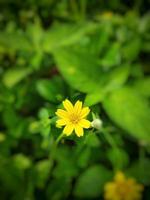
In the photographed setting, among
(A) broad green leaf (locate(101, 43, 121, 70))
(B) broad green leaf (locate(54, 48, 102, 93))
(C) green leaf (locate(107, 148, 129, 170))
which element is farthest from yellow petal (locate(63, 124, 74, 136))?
(A) broad green leaf (locate(101, 43, 121, 70))

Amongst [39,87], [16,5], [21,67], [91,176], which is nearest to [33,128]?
[39,87]

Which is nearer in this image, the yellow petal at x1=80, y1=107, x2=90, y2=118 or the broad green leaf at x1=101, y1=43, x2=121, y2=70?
the yellow petal at x1=80, y1=107, x2=90, y2=118

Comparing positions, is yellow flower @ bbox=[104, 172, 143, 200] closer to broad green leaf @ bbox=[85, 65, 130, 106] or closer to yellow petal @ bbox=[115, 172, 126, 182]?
yellow petal @ bbox=[115, 172, 126, 182]

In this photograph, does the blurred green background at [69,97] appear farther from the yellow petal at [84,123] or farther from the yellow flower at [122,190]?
the yellow petal at [84,123]

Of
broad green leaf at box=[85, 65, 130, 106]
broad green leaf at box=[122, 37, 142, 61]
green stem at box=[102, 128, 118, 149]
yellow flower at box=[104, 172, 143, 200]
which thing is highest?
broad green leaf at box=[122, 37, 142, 61]

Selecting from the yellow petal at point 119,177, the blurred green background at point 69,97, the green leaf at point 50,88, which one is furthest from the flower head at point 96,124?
the yellow petal at point 119,177

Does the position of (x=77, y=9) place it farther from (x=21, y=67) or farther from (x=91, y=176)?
(x=91, y=176)

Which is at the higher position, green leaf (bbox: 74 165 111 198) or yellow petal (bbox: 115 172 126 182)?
green leaf (bbox: 74 165 111 198)

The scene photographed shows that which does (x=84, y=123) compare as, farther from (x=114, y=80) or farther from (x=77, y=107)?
(x=114, y=80)
